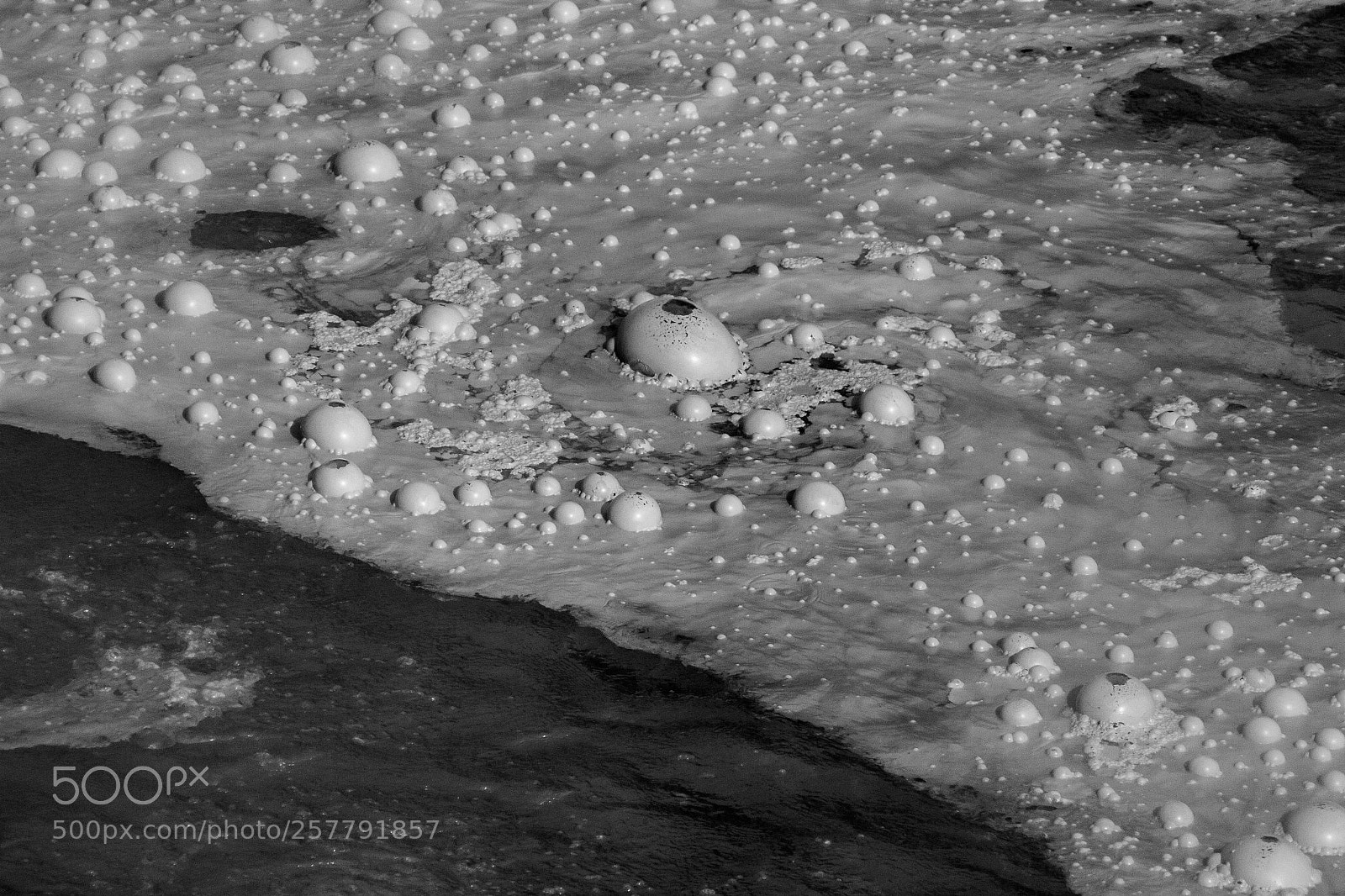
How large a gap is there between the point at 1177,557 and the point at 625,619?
113 centimetres

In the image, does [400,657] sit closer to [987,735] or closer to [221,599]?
[221,599]

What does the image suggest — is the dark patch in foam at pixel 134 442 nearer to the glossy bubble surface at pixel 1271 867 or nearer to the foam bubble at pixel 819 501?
the foam bubble at pixel 819 501

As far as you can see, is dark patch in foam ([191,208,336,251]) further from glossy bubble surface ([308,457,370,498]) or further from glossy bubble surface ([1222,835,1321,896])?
glossy bubble surface ([1222,835,1321,896])

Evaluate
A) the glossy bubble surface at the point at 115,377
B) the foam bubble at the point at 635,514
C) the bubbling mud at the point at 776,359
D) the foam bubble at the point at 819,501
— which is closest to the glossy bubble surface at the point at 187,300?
the bubbling mud at the point at 776,359

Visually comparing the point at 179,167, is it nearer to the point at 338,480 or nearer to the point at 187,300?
the point at 187,300

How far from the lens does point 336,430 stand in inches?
114

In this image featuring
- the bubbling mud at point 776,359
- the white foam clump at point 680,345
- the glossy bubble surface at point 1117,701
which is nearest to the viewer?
the glossy bubble surface at point 1117,701

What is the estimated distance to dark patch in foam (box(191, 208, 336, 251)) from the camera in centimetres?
367

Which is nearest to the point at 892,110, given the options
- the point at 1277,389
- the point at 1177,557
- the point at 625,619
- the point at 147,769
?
the point at 1277,389

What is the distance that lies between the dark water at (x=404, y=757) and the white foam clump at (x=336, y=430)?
29cm

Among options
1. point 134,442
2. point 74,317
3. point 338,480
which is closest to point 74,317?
point 74,317

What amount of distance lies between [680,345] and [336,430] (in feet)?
2.73

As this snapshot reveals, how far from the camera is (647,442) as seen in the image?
119 inches

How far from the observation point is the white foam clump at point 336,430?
9.48 ft
